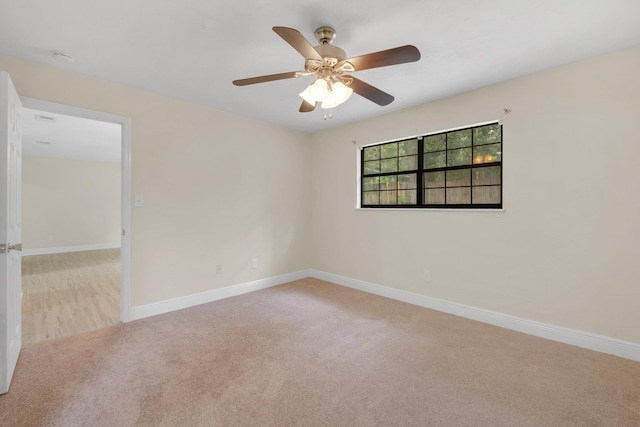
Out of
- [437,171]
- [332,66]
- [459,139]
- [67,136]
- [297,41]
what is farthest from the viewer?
[67,136]

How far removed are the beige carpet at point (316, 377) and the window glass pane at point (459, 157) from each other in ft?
5.64

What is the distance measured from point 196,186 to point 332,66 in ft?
A: 7.68

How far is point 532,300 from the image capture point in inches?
106

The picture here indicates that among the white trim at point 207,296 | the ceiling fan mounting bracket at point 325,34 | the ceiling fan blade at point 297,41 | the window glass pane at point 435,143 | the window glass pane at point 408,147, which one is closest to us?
the ceiling fan blade at point 297,41

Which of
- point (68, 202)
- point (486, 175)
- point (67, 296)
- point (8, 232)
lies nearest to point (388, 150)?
point (486, 175)

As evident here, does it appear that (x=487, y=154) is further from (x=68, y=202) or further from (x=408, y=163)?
(x=68, y=202)

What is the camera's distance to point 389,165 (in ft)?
12.9

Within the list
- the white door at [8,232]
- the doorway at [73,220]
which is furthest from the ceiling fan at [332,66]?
the doorway at [73,220]

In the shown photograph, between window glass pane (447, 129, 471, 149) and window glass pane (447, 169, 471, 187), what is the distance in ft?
0.94

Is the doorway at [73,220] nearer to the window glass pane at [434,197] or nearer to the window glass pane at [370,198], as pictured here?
the window glass pane at [370,198]

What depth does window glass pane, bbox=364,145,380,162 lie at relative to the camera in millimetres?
4055

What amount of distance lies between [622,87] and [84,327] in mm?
5217

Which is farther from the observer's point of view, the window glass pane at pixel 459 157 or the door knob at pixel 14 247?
the window glass pane at pixel 459 157

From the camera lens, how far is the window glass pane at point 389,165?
12.7 ft
